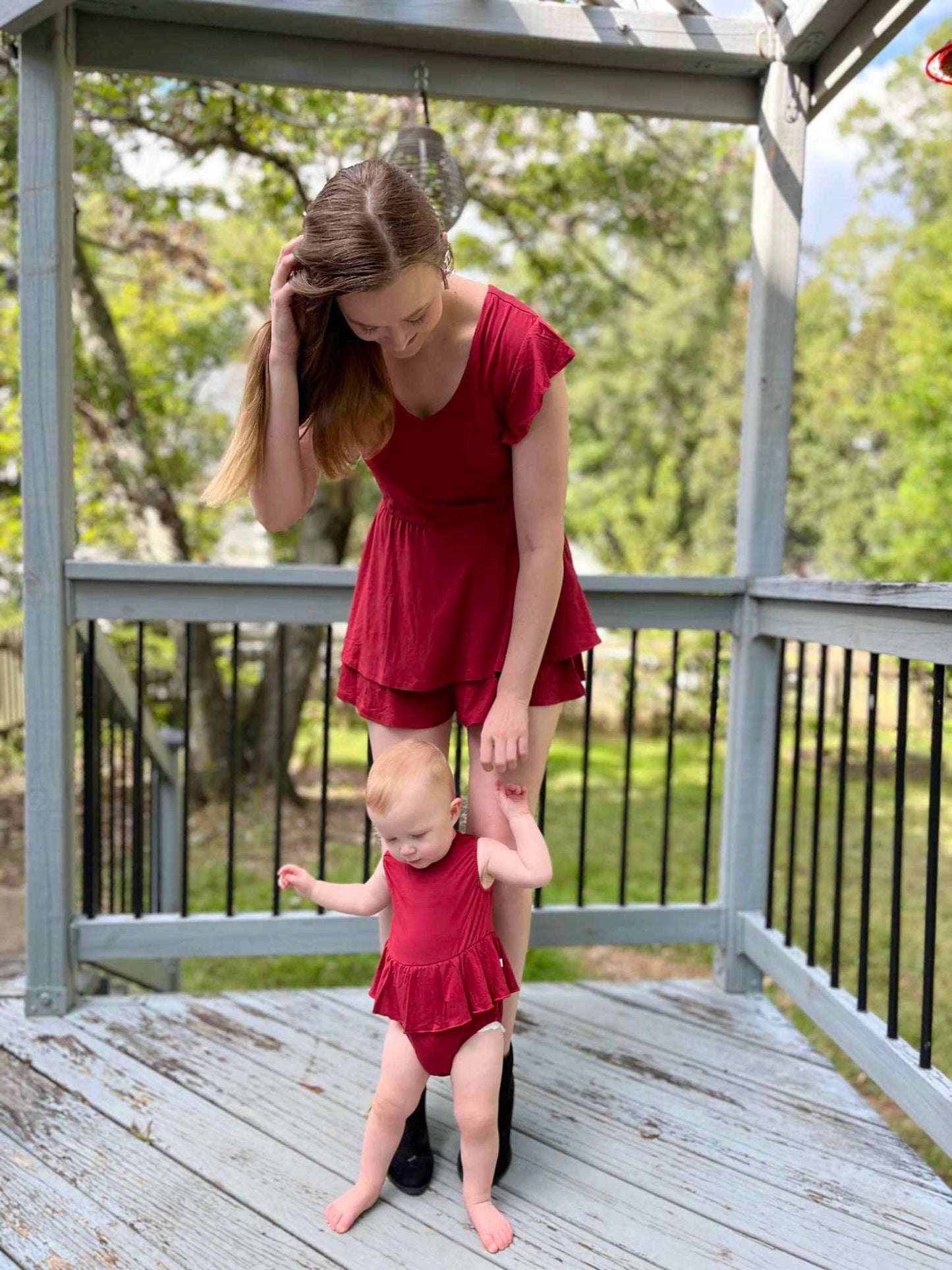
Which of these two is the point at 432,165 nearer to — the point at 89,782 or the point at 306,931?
the point at 89,782

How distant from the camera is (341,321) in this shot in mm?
1395

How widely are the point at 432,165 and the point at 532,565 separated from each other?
1.24m

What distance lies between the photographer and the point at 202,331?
22.6 feet

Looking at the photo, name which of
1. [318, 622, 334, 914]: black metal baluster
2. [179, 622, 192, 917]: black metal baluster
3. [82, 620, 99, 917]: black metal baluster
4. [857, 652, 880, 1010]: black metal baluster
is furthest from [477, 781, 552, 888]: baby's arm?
[82, 620, 99, 917]: black metal baluster

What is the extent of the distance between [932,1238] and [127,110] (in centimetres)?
530

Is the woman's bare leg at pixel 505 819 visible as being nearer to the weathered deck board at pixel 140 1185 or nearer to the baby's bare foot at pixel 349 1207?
the baby's bare foot at pixel 349 1207

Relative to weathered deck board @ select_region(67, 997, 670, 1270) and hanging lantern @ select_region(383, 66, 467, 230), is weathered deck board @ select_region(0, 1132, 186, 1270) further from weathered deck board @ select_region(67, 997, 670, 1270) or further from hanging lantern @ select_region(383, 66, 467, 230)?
hanging lantern @ select_region(383, 66, 467, 230)

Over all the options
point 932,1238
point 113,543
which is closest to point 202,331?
point 113,543

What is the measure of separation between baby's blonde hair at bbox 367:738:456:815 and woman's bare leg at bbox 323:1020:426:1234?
36 cm

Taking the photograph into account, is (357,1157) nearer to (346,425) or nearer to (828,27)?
(346,425)

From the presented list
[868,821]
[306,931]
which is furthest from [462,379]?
[306,931]

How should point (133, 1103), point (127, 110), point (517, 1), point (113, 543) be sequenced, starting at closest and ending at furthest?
point (133, 1103) → point (517, 1) → point (127, 110) → point (113, 543)

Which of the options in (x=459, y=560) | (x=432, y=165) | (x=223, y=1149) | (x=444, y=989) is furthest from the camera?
(x=432, y=165)

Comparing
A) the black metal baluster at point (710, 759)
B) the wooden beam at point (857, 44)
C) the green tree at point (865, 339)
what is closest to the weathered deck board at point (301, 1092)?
the black metal baluster at point (710, 759)
